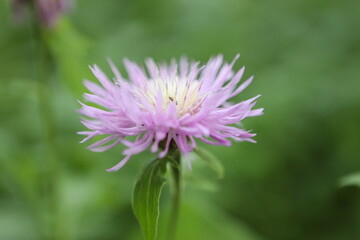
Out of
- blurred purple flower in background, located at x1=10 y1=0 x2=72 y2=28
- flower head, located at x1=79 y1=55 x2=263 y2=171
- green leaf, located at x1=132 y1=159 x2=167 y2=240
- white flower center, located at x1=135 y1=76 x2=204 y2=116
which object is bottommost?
green leaf, located at x1=132 y1=159 x2=167 y2=240

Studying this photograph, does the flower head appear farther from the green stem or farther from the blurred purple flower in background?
the blurred purple flower in background

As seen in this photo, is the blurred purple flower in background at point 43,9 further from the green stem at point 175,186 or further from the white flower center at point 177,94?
the green stem at point 175,186

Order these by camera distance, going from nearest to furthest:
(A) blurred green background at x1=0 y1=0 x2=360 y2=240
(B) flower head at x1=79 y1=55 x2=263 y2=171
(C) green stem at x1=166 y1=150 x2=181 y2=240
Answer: (B) flower head at x1=79 y1=55 x2=263 y2=171
(C) green stem at x1=166 y1=150 x2=181 y2=240
(A) blurred green background at x1=0 y1=0 x2=360 y2=240

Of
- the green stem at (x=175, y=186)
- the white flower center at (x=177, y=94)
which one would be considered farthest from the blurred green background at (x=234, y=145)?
the white flower center at (x=177, y=94)

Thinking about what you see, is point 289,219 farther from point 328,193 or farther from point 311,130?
point 311,130

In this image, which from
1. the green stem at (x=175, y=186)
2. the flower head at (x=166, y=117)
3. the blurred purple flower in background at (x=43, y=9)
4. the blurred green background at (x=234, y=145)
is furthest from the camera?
the blurred green background at (x=234, y=145)

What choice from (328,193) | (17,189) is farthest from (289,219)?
(17,189)

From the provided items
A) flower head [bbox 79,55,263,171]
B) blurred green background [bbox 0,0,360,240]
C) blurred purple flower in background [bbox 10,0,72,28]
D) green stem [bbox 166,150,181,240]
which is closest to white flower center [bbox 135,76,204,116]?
flower head [bbox 79,55,263,171]
